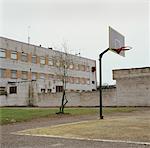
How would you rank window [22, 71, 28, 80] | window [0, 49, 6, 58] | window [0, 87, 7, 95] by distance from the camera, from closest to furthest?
window [0, 87, 7, 95], window [0, 49, 6, 58], window [22, 71, 28, 80]

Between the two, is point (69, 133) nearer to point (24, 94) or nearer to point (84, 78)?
point (24, 94)

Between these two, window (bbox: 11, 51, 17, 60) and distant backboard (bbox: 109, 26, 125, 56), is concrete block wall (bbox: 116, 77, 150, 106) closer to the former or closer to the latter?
distant backboard (bbox: 109, 26, 125, 56)

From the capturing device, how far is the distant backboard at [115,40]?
22000mm

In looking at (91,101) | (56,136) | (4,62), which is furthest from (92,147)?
(4,62)

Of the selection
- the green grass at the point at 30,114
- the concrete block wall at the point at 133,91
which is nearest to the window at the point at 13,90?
the concrete block wall at the point at 133,91

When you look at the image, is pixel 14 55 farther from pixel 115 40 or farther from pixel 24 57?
pixel 115 40

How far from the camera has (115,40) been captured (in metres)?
22.6

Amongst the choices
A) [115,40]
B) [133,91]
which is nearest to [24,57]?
[133,91]

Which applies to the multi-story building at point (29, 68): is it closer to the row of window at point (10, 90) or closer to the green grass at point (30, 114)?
the row of window at point (10, 90)

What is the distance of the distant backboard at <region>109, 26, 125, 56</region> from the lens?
72.2 ft

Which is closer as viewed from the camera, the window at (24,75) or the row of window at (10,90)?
the row of window at (10,90)

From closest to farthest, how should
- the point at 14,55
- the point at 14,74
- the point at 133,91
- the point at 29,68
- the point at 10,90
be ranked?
1. the point at 133,91
2. the point at 10,90
3. the point at 14,74
4. the point at 14,55
5. the point at 29,68

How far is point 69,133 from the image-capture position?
13.6 m

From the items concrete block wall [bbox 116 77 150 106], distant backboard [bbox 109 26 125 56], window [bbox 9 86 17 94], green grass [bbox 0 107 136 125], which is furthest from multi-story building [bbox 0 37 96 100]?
distant backboard [bbox 109 26 125 56]
